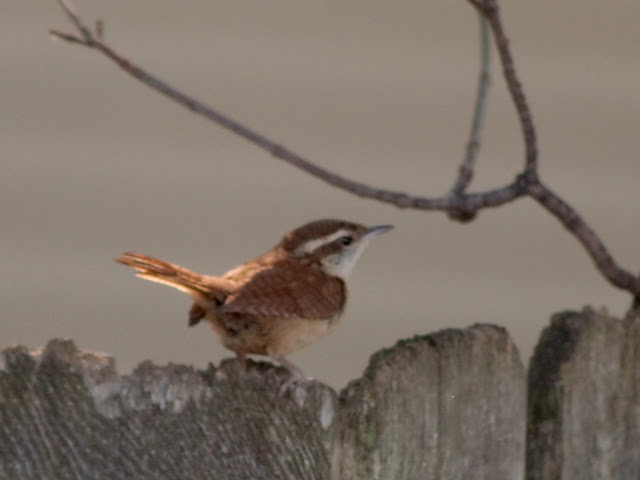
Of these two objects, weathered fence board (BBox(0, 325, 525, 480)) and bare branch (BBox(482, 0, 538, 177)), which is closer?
weathered fence board (BBox(0, 325, 525, 480))

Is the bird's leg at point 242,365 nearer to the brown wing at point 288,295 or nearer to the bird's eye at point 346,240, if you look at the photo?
the brown wing at point 288,295

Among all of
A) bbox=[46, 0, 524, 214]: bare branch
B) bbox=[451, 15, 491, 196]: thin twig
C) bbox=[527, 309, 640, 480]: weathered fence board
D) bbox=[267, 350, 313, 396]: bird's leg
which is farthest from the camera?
bbox=[451, 15, 491, 196]: thin twig

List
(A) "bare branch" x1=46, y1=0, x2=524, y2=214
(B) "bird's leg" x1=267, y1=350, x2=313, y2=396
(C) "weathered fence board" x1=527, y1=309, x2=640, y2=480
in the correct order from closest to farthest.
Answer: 1. (B) "bird's leg" x1=267, y1=350, x2=313, y2=396
2. (A) "bare branch" x1=46, y1=0, x2=524, y2=214
3. (C) "weathered fence board" x1=527, y1=309, x2=640, y2=480

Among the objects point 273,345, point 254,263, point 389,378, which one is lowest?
point 389,378

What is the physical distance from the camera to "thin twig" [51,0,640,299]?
91.9 inches

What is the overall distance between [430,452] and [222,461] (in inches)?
18.0

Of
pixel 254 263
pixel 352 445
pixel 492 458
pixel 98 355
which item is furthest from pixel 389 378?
pixel 254 263

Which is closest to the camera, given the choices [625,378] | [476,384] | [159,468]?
[159,468]

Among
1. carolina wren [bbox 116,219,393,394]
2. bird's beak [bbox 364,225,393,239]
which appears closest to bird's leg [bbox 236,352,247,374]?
carolina wren [bbox 116,219,393,394]

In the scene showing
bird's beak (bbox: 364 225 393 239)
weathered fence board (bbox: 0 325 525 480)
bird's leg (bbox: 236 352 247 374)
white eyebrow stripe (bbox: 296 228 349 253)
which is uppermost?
bird's beak (bbox: 364 225 393 239)

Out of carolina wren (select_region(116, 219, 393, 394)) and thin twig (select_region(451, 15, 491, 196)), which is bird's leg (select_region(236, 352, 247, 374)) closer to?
carolina wren (select_region(116, 219, 393, 394))

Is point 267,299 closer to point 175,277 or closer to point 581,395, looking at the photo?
point 175,277

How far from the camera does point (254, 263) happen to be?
298 centimetres

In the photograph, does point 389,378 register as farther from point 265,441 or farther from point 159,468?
point 159,468
